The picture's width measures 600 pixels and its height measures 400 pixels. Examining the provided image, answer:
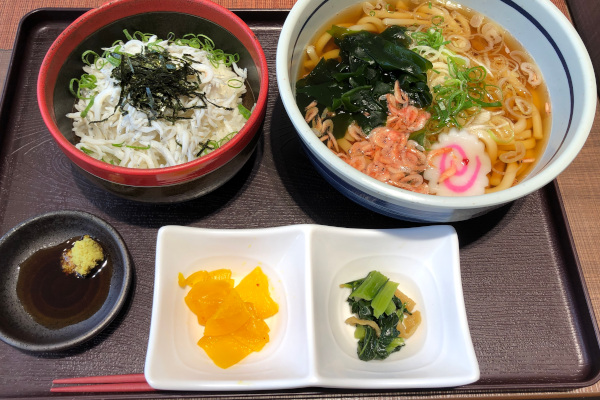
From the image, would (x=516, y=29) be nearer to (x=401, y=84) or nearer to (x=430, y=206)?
(x=401, y=84)

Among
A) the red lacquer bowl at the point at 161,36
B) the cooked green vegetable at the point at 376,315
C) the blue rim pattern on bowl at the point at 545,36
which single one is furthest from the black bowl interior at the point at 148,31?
the cooked green vegetable at the point at 376,315

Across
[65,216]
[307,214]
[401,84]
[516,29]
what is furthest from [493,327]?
[65,216]

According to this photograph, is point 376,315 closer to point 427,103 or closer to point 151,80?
point 427,103

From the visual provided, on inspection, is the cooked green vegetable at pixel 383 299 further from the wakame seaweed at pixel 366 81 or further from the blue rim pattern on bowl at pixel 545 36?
the wakame seaweed at pixel 366 81

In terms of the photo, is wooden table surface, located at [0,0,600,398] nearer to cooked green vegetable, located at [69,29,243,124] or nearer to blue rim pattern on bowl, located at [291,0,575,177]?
blue rim pattern on bowl, located at [291,0,575,177]

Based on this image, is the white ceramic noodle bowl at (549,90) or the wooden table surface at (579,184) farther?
the wooden table surface at (579,184)

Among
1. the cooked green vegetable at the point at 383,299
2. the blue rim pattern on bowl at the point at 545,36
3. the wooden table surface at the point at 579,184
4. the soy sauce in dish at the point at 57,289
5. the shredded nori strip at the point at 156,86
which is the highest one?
the blue rim pattern on bowl at the point at 545,36

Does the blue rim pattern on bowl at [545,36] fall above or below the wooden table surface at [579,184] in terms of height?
above
